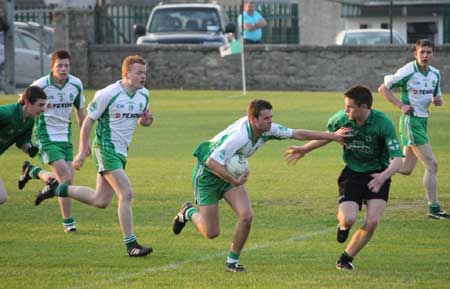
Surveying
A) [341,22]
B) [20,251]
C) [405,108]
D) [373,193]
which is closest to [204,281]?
[373,193]

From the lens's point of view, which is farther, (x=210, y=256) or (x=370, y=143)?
(x=210, y=256)

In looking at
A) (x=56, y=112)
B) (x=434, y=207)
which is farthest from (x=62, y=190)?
(x=434, y=207)

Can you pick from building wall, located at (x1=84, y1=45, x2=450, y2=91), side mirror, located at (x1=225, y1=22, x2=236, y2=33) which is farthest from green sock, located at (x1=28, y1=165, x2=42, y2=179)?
building wall, located at (x1=84, y1=45, x2=450, y2=91)

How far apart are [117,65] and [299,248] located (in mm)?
26240

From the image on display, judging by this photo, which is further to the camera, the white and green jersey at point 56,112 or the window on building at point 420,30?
the window on building at point 420,30

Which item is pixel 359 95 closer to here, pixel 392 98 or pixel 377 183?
pixel 377 183

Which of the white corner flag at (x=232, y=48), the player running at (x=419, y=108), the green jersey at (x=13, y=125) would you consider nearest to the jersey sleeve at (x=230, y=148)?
the green jersey at (x=13, y=125)

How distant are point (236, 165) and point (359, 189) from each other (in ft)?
3.93

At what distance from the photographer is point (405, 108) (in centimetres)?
1493

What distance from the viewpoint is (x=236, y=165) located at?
10.9m

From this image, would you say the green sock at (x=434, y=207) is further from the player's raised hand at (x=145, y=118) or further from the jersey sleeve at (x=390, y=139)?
the player's raised hand at (x=145, y=118)

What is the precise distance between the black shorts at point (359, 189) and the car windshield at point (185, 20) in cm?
2518

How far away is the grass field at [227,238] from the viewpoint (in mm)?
10891

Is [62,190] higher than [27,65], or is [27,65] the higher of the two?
[62,190]
